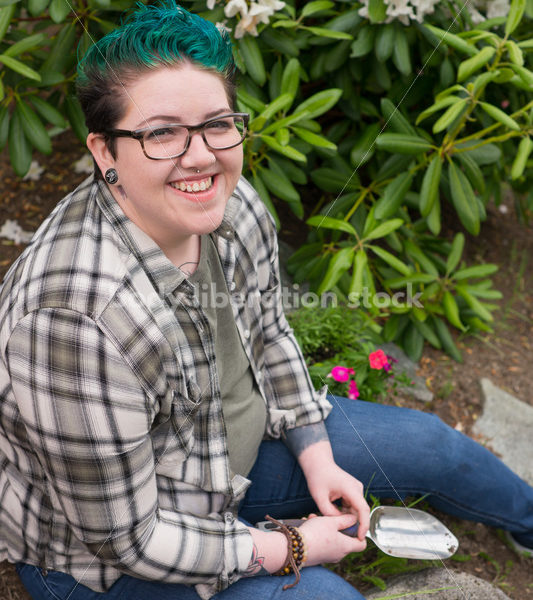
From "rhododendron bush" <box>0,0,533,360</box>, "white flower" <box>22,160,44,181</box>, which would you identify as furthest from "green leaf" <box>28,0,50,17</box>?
"white flower" <box>22,160,44,181</box>

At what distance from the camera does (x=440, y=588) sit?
1609 millimetres

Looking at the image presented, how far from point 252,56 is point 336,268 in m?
0.78

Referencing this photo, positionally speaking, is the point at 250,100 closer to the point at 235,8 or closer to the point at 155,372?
the point at 235,8

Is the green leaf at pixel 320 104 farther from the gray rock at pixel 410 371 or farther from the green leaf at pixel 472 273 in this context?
the gray rock at pixel 410 371

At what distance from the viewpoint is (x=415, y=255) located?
8.20ft

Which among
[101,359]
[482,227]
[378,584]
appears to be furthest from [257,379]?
[482,227]

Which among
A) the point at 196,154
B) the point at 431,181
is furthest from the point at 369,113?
the point at 196,154

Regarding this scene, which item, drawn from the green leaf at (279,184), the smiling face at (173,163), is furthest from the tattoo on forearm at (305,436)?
the green leaf at (279,184)

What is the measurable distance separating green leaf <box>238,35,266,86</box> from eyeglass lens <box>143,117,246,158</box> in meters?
1.06

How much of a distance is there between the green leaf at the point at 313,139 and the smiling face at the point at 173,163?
1015 millimetres

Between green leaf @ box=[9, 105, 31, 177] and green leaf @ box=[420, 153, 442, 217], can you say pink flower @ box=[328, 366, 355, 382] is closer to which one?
green leaf @ box=[420, 153, 442, 217]

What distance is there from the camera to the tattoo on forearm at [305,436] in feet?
4.98

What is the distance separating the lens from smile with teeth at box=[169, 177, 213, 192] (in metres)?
1.07

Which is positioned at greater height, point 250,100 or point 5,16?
point 5,16
